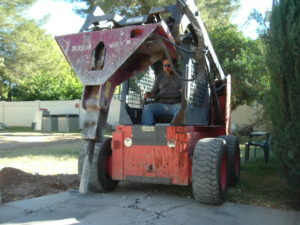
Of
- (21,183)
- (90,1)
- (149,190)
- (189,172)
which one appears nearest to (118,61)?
(189,172)

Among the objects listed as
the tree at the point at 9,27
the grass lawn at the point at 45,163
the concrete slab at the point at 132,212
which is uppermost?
the tree at the point at 9,27

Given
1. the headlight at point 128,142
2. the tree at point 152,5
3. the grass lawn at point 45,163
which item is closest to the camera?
the headlight at point 128,142

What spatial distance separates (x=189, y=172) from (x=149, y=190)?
1.07m

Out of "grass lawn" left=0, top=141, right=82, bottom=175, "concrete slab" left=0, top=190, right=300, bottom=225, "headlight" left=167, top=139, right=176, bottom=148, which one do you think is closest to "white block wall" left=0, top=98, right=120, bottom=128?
"grass lawn" left=0, top=141, right=82, bottom=175

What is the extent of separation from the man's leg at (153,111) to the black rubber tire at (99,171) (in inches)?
31.5

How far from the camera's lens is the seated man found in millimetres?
6059

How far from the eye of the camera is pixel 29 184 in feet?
21.2

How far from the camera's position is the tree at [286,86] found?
479 centimetres

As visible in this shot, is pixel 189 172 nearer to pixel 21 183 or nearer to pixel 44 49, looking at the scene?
pixel 21 183

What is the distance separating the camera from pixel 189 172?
5492 millimetres

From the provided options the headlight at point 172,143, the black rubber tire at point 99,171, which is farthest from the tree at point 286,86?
A: the black rubber tire at point 99,171

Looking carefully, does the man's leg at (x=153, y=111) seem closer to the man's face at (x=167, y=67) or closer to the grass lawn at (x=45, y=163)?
the man's face at (x=167, y=67)

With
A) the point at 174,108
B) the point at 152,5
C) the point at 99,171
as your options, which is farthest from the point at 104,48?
the point at 152,5

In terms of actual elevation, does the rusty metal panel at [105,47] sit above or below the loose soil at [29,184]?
above
